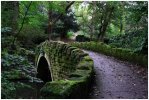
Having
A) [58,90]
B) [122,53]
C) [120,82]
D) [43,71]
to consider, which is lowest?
[43,71]

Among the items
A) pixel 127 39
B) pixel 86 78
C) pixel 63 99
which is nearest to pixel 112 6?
pixel 127 39

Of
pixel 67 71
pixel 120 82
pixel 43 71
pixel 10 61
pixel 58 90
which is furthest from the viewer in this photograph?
pixel 43 71

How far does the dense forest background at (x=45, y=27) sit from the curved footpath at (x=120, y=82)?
0.98 metres

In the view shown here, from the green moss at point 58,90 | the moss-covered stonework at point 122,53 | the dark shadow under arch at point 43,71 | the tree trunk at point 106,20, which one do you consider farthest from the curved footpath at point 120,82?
the tree trunk at point 106,20

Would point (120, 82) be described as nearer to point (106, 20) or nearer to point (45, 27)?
point (106, 20)

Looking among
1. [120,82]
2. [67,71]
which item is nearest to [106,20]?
[67,71]

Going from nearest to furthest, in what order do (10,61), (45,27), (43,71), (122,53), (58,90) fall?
(10,61)
(58,90)
(122,53)
(43,71)
(45,27)

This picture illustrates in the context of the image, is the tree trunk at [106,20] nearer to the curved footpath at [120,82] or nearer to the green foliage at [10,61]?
the curved footpath at [120,82]

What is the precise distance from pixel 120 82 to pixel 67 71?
2.70 m

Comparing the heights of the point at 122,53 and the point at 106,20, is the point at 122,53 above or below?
below

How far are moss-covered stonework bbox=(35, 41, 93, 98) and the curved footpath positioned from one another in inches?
17.9

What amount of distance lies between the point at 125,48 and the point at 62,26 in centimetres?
1920

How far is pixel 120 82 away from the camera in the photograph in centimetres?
969

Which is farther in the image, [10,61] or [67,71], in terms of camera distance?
[67,71]
